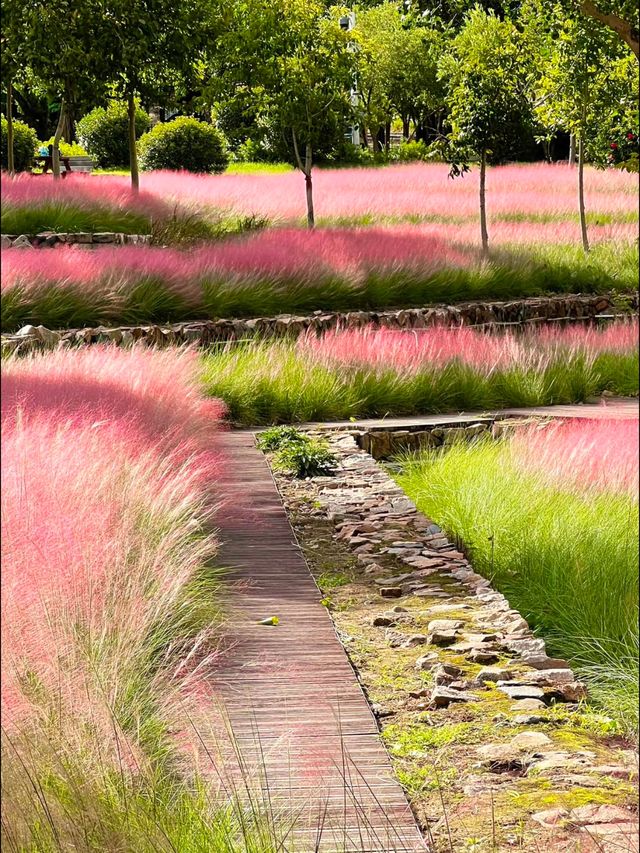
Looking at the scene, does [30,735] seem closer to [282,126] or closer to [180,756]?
[180,756]

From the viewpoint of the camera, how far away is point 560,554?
2859 mm

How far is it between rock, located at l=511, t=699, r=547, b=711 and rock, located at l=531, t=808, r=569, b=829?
708 mm

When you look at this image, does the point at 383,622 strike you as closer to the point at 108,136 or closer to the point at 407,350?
the point at 407,350

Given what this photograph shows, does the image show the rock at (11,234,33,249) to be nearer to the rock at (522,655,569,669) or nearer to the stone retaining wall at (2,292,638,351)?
the stone retaining wall at (2,292,638,351)

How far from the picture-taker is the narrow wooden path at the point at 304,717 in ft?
9.57

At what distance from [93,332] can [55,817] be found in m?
7.93

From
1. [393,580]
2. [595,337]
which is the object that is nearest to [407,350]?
[595,337]

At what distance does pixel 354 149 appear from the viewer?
1276 inches

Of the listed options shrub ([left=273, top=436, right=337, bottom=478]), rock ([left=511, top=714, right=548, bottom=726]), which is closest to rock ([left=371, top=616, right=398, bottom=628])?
rock ([left=511, top=714, right=548, bottom=726])

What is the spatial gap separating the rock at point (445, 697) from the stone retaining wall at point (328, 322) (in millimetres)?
5892

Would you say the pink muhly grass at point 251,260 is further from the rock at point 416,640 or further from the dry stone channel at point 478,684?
the rock at point 416,640

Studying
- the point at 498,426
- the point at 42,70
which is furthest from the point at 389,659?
the point at 42,70

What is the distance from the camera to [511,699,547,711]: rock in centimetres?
371

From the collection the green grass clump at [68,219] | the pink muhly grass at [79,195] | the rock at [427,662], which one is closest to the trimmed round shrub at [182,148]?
the pink muhly grass at [79,195]
